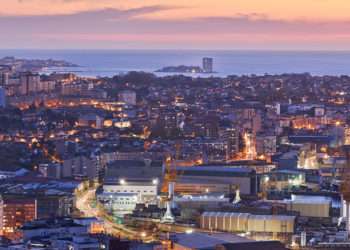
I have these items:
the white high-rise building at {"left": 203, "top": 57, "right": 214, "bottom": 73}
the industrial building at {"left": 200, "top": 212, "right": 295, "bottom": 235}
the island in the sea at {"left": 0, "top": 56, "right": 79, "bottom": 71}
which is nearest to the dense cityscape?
the industrial building at {"left": 200, "top": 212, "right": 295, "bottom": 235}

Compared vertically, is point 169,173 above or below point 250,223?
above

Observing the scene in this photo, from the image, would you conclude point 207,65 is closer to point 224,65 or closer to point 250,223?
point 224,65

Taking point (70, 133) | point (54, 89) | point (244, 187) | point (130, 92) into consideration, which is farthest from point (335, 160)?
point (54, 89)

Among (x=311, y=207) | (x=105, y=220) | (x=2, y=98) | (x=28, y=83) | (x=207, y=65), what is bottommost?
(x=105, y=220)

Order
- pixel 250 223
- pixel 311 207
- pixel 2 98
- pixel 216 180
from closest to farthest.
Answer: pixel 250 223 < pixel 311 207 < pixel 216 180 < pixel 2 98

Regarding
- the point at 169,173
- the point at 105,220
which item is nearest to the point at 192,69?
the point at 169,173

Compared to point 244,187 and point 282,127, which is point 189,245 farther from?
point 282,127

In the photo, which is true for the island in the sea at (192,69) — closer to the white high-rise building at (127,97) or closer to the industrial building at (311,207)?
the white high-rise building at (127,97)

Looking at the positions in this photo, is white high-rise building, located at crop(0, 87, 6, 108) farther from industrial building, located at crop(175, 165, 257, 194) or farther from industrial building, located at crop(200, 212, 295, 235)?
industrial building, located at crop(200, 212, 295, 235)

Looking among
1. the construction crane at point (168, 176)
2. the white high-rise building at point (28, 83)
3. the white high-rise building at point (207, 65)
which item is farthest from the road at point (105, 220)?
the white high-rise building at point (207, 65)
